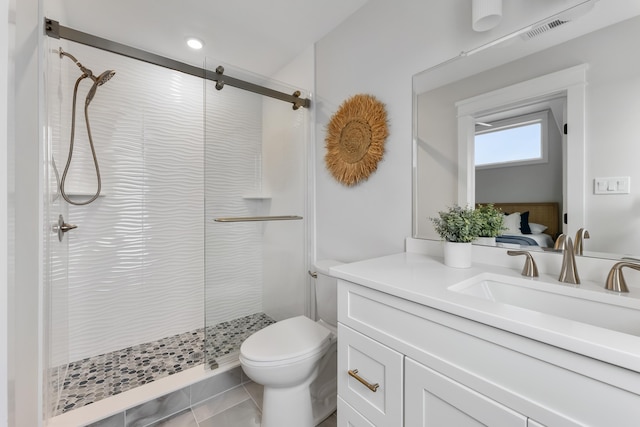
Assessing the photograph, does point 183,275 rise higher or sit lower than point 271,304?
higher

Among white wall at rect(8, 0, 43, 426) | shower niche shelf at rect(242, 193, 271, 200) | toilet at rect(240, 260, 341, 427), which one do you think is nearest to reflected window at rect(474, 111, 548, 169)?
toilet at rect(240, 260, 341, 427)

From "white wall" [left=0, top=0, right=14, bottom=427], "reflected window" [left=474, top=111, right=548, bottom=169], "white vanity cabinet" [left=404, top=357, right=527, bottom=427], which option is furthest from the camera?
"reflected window" [left=474, top=111, right=548, bottom=169]

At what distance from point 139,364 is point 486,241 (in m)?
2.23

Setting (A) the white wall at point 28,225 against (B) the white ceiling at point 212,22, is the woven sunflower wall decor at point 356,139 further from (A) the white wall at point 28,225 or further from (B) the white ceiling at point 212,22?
(A) the white wall at point 28,225

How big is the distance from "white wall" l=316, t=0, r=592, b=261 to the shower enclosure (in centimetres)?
27

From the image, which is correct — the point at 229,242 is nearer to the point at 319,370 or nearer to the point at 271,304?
the point at 271,304

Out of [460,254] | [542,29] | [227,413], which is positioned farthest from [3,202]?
[227,413]

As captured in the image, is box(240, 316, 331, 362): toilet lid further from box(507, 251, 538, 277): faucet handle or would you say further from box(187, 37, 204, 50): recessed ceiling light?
→ box(187, 37, 204, 50): recessed ceiling light

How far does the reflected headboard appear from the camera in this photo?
0.97 metres

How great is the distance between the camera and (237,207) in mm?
1852

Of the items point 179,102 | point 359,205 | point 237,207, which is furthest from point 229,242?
point 179,102

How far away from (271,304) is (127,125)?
5.79 ft

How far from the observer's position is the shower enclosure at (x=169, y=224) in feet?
5.59

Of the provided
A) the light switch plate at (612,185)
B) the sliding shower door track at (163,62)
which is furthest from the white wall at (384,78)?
the light switch plate at (612,185)
